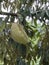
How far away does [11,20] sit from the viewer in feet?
4.88

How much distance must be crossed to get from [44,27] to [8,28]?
244 mm

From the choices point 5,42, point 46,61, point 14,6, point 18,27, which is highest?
point 14,6

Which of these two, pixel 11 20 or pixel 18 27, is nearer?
pixel 18 27

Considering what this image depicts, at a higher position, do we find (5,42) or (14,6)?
(14,6)

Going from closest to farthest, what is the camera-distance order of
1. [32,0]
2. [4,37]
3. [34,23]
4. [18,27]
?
1. [18,27]
2. [4,37]
3. [34,23]
4. [32,0]

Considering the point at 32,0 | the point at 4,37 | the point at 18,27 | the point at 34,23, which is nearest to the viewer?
the point at 18,27

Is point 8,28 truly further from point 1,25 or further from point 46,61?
point 46,61

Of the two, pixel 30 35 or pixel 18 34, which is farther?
pixel 30 35

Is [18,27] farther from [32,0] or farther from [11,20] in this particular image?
[32,0]

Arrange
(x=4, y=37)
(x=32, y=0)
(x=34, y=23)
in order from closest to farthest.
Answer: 1. (x=4, y=37)
2. (x=34, y=23)
3. (x=32, y=0)

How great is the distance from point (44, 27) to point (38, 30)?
0.18ft

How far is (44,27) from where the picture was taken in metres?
1.46

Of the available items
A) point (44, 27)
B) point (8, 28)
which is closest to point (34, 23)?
point (44, 27)

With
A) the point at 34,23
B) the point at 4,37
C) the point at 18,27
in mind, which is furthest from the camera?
the point at 34,23
